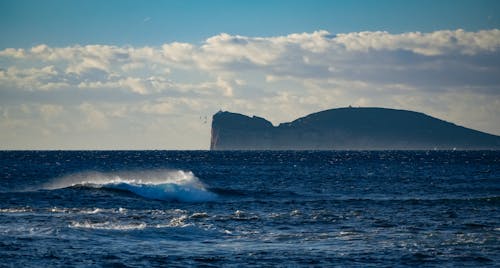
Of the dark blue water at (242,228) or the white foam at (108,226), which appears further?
the white foam at (108,226)

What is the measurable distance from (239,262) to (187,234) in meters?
8.47

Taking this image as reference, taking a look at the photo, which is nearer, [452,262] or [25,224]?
[452,262]

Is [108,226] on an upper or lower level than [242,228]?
upper

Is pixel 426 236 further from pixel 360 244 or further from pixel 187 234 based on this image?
pixel 187 234

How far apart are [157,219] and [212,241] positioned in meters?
9.54

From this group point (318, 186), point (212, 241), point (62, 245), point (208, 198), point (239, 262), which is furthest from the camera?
point (318, 186)

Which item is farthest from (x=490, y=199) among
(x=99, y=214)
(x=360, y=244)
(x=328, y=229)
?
(x=99, y=214)

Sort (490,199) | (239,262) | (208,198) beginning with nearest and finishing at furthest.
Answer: (239,262)
(490,199)
(208,198)

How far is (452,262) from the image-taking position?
2864 cm

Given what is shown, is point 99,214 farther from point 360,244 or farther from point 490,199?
point 490,199

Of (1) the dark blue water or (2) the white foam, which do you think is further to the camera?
(2) the white foam

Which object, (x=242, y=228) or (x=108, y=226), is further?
(x=242, y=228)

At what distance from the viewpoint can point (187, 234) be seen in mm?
36438

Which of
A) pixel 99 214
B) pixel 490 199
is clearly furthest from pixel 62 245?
pixel 490 199
